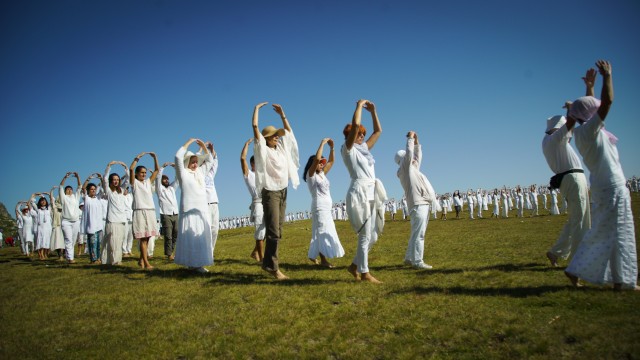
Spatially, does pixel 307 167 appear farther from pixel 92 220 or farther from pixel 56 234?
pixel 56 234

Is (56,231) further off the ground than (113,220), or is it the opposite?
(113,220)

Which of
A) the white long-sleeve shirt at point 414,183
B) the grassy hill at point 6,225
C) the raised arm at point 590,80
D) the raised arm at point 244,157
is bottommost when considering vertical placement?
the grassy hill at point 6,225

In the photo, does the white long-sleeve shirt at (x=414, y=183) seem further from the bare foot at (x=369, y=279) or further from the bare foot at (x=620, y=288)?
the bare foot at (x=620, y=288)

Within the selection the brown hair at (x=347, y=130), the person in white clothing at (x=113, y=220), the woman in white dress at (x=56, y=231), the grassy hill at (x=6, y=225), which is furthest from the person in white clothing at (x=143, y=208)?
the grassy hill at (x=6, y=225)

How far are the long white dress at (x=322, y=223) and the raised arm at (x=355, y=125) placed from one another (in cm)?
265

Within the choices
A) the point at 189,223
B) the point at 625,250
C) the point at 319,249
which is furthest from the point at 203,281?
the point at 625,250

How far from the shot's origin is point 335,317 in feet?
13.7

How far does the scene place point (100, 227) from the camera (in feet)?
39.5

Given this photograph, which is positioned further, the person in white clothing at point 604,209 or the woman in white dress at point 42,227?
the woman in white dress at point 42,227

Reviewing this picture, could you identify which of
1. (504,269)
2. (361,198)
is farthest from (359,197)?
(504,269)

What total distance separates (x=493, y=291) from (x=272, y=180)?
4.02m

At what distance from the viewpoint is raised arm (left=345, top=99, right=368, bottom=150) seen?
5.80 meters

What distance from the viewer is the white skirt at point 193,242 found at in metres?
7.41

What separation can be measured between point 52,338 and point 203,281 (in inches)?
105
